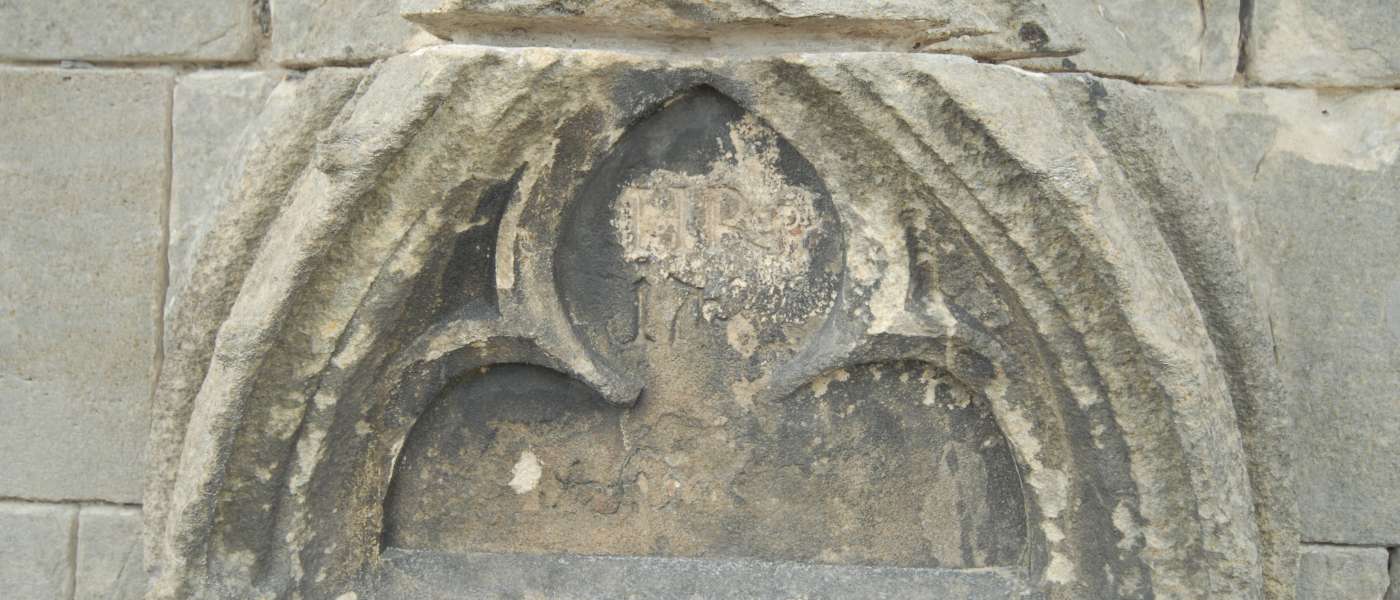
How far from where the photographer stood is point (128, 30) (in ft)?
6.70

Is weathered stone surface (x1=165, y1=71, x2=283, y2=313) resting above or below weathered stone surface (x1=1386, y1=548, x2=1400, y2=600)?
above

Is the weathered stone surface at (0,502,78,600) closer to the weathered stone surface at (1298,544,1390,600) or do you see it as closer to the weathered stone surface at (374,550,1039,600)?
the weathered stone surface at (374,550,1039,600)

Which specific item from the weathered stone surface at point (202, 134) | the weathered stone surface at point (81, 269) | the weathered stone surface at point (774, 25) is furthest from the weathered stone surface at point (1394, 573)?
the weathered stone surface at point (81, 269)

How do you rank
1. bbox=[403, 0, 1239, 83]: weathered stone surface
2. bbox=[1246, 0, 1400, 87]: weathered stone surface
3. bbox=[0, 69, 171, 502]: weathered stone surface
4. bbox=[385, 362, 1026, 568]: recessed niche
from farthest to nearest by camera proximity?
bbox=[0, 69, 171, 502]: weathered stone surface, bbox=[1246, 0, 1400, 87]: weathered stone surface, bbox=[385, 362, 1026, 568]: recessed niche, bbox=[403, 0, 1239, 83]: weathered stone surface

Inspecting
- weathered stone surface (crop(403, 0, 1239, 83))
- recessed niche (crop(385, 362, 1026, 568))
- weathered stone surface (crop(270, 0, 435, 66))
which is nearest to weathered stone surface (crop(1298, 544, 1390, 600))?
recessed niche (crop(385, 362, 1026, 568))

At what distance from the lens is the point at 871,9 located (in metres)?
1.55

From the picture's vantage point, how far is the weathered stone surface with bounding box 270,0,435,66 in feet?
6.05

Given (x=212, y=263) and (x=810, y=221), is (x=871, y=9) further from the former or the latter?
(x=212, y=263)

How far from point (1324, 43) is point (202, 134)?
74.2 inches

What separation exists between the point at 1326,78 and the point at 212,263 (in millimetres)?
1790

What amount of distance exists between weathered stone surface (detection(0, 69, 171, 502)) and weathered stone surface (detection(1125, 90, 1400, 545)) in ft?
5.76

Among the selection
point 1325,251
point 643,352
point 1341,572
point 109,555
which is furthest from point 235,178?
point 1341,572

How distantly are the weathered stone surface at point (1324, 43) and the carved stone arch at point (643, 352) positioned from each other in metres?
0.49

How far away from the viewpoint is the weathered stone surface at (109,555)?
7.00 ft
